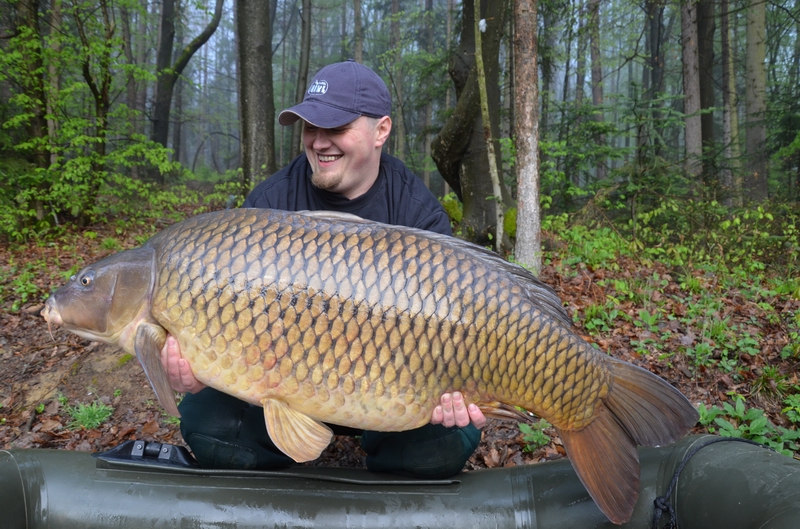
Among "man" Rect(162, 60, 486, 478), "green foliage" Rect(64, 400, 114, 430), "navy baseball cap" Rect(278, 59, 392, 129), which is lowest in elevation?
"green foliage" Rect(64, 400, 114, 430)

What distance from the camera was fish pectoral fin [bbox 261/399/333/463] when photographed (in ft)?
4.94

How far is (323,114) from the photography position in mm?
1887

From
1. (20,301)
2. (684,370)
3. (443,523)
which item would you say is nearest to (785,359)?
(684,370)

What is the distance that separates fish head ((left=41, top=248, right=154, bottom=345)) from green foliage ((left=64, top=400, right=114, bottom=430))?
1444mm

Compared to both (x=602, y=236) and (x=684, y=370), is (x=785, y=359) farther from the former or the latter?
(x=602, y=236)

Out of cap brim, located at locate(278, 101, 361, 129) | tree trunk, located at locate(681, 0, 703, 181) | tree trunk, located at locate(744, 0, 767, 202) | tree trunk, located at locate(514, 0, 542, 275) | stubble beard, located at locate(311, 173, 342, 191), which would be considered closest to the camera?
cap brim, located at locate(278, 101, 361, 129)

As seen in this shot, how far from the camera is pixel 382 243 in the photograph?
151 centimetres

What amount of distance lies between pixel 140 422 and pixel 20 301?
235 cm

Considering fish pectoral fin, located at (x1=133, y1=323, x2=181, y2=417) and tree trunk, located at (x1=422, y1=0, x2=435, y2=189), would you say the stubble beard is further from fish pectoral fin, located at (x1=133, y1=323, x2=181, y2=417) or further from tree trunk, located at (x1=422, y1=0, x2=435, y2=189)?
tree trunk, located at (x1=422, y1=0, x2=435, y2=189)

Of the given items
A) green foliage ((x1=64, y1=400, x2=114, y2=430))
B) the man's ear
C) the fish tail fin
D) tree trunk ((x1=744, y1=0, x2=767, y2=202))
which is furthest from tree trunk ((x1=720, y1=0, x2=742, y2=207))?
green foliage ((x1=64, y1=400, x2=114, y2=430))

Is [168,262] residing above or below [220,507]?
above

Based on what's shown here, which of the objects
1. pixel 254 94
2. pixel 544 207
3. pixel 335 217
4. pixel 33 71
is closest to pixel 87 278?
pixel 335 217

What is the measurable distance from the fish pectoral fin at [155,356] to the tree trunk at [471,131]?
4090mm

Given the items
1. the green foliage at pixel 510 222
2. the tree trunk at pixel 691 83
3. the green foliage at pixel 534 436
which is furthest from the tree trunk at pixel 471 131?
the tree trunk at pixel 691 83
